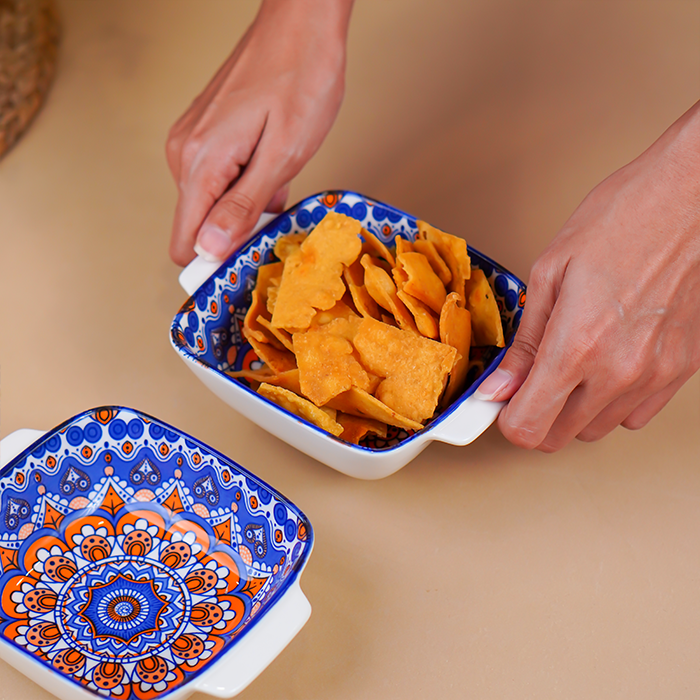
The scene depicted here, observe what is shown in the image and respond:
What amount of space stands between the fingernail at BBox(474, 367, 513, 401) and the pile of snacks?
37 millimetres

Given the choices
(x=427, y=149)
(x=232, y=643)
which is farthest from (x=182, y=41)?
(x=232, y=643)

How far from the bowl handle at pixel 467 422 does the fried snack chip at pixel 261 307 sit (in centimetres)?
23

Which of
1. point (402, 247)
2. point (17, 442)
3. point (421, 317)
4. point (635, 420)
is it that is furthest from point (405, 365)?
point (17, 442)

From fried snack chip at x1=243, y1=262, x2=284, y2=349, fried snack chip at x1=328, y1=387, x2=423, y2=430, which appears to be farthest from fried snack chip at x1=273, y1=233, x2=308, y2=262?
fried snack chip at x1=328, y1=387, x2=423, y2=430

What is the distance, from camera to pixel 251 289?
0.90 m

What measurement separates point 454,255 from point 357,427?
0.23 m

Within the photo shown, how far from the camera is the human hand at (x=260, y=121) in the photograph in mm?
953

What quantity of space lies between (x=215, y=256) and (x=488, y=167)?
592 millimetres

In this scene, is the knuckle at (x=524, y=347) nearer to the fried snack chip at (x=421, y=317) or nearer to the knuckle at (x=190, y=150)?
the fried snack chip at (x=421, y=317)

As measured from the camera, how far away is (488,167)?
4.12ft

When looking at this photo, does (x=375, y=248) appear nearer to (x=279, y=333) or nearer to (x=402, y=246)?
Result: (x=402, y=246)

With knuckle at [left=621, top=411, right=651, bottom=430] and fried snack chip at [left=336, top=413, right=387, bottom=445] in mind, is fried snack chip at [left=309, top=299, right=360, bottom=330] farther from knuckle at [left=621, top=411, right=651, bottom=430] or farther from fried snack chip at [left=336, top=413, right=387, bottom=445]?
knuckle at [left=621, top=411, right=651, bottom=430]

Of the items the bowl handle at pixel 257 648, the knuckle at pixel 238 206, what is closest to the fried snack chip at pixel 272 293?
the knuckle at pixel 238 206

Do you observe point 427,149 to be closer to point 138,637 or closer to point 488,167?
point 488,167
